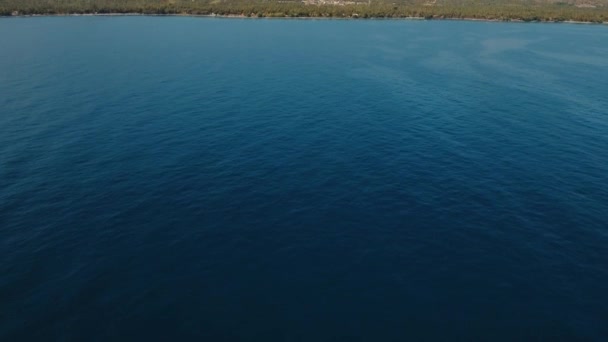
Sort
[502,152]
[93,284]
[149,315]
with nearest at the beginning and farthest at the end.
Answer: [149,315] < [93,284] < [502,152]

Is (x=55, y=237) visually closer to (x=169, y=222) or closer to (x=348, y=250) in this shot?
(x=169, y=222)

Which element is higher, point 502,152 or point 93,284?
point 502,152

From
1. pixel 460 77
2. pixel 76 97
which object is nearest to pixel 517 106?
pixel 460 77

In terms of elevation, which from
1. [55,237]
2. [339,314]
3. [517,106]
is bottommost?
[339,314]

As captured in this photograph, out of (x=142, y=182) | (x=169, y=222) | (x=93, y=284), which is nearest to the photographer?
(x=93, y=284)

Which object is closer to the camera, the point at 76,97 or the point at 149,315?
the point at 149,315

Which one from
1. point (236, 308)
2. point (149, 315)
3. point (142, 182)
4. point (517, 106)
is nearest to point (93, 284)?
point (149, 315)

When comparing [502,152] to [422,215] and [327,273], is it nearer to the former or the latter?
[422,215]
